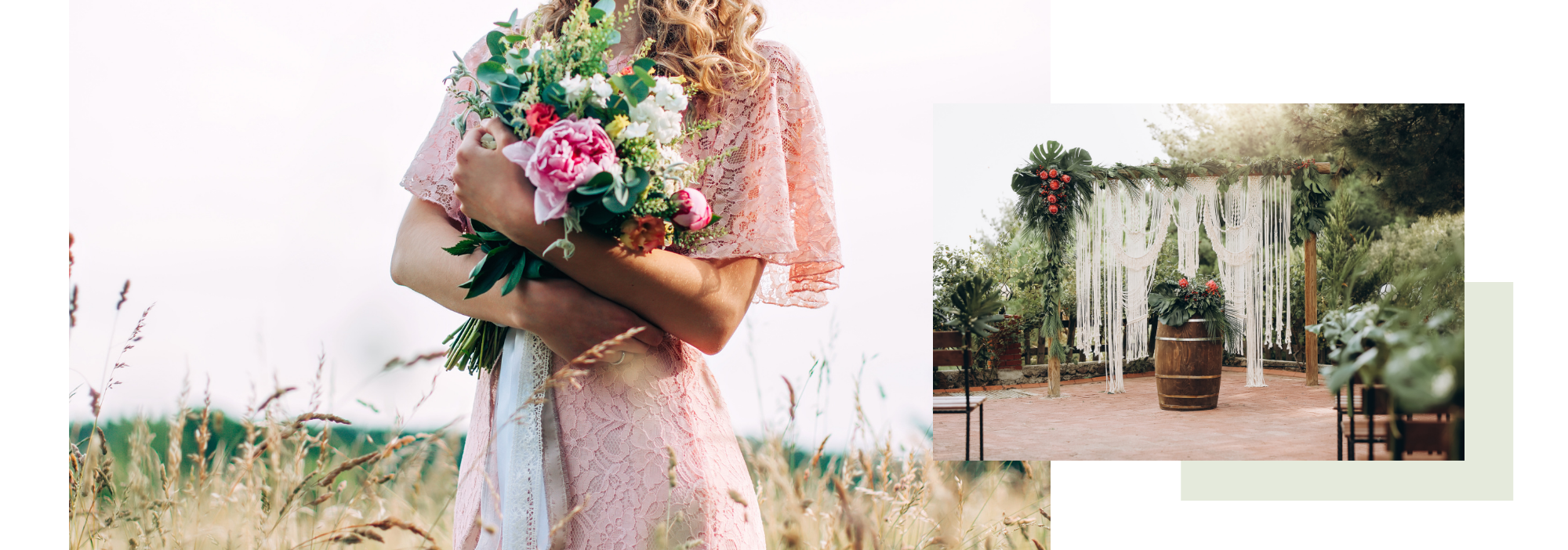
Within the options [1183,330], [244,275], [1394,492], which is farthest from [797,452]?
[244,275]

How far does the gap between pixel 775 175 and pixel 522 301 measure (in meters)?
0.36

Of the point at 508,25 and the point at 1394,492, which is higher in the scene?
the point at 508,25

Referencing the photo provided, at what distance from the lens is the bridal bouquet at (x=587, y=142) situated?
2.86ft

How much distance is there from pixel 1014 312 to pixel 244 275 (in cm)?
272

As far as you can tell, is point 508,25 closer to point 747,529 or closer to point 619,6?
point 619,6

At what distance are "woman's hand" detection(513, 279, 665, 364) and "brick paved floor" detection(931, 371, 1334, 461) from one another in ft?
6.82

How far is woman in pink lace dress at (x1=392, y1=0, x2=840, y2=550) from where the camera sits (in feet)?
3.14

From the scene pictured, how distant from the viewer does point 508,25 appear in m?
1.01

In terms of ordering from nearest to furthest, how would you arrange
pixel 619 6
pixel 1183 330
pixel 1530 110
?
pixel 619 6 → pixel 1530 110 → pixel 1183 330

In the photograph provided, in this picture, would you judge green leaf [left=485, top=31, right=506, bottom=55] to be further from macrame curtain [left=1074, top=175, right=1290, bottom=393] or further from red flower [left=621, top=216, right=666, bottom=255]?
macrame curtain [left=1074, top=175, right=1290, bottom=393]

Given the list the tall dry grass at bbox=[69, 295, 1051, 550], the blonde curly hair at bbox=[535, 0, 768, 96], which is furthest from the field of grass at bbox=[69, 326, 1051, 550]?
the blonde curly hair at bbox=[535, 0, 768, 96]

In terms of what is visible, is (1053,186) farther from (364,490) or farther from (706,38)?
(364,490)

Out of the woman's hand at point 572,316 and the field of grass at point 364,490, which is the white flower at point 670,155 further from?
the field of grass at point 364,490

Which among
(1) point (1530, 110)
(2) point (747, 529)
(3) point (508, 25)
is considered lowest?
(2) point (747, 529)
